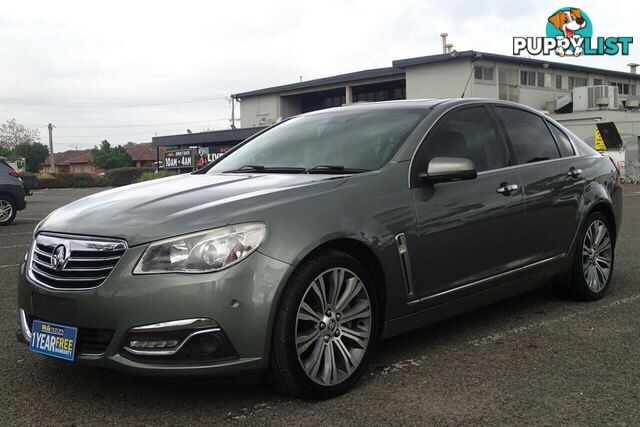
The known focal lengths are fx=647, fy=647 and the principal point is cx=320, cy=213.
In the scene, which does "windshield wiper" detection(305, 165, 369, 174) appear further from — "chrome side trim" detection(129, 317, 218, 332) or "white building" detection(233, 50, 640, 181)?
"white building" detection(233, 50, 640, 181)

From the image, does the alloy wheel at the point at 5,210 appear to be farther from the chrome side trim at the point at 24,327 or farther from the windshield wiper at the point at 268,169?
the chrome side trim at the point at 24,327

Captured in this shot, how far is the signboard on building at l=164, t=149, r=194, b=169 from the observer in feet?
166

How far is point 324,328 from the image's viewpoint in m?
3.21

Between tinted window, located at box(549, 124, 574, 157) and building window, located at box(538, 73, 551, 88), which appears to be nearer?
tinted window, located at box(549, 124, 574, 157)

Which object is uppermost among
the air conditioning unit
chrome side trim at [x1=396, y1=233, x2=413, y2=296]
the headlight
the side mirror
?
the air conditioning unit

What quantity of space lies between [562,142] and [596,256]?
98 cm

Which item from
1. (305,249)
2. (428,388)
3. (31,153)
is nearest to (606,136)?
(428,388)

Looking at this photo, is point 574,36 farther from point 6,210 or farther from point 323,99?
point 6,210

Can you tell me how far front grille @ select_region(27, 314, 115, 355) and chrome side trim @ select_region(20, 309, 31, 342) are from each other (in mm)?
444

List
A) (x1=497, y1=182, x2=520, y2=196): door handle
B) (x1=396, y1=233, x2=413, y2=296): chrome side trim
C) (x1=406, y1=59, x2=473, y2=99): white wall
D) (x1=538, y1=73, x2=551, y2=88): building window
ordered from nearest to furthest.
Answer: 1. (x1=396, y1=233, x2=413, y2=296): chrome side trim
2. (x1=497, y1=182, x2=520, y2=196): door handle
3. (x1=406, y1=59, x2=473, y2=99): white wall
4. (x1=538, y1=73, x2=551, y2=88): building window

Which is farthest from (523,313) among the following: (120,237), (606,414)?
(120,237)

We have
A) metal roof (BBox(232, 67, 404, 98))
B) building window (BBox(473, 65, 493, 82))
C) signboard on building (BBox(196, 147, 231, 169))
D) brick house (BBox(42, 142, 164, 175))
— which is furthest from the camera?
brick house (BBox(42, 142, 164, 175))

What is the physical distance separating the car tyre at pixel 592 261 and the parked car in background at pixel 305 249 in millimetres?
466

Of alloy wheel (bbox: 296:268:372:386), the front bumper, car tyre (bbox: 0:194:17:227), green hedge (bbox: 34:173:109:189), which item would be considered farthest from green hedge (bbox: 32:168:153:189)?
the front bumper
